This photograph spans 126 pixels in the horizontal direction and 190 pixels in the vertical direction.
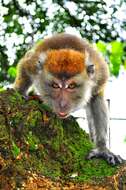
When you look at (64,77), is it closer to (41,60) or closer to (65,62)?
(65,62)

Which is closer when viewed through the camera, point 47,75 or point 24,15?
point 47,75

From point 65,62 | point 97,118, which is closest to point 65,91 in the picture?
point 65,62

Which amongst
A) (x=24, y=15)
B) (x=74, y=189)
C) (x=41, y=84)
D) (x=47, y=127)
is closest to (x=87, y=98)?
(x=41, y=84)

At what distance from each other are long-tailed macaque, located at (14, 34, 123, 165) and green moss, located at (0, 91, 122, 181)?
2.34 ft

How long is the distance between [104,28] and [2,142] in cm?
1087

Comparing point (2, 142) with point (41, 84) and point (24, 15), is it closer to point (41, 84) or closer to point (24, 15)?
point (41, 84)

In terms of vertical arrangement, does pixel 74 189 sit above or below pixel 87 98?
below

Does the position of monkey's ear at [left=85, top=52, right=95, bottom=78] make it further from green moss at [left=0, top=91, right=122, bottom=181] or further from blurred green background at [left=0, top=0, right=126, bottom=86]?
blurred green background at [left=0, top=0, right=126, bottom=86]

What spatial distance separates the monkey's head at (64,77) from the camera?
4598 mm

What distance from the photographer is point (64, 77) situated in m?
4.62

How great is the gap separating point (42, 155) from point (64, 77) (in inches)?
59.4

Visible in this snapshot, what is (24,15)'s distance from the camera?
13031 millimetres

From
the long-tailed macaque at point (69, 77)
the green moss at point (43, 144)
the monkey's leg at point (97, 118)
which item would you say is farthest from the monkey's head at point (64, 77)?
the green moss at point (43, 144)

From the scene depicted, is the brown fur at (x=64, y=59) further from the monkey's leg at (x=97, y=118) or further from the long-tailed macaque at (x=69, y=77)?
the monkey's leg at (x=97, y=118)
